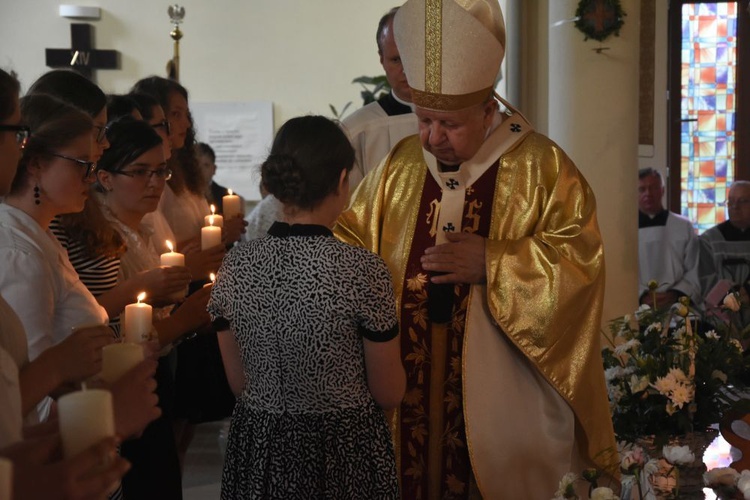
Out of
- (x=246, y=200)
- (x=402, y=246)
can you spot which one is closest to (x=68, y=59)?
(x=246, y=200)

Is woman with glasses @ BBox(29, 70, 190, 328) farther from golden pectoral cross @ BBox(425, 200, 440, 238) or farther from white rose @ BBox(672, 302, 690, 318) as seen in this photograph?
white rose @ BBox(672, 302, 690, 318)

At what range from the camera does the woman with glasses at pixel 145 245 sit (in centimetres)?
316

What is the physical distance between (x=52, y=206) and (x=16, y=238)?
0.16m

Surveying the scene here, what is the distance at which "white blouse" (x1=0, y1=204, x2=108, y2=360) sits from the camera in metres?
2.40

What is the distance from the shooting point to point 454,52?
2971mm

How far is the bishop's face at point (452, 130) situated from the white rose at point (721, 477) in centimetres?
114

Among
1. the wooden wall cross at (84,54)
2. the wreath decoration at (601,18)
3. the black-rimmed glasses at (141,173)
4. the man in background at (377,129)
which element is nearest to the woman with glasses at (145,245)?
the black-rimmed glasses at (141,173)

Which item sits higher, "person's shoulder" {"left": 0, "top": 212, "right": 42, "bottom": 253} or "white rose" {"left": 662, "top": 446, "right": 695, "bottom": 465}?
"person's shoulder" {"left": 0, "top": 212, "right": 42, "bottom": 253}

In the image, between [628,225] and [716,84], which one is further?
[716,84]

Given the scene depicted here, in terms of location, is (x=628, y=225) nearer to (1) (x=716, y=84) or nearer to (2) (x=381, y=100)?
(2) (x=381, y=100)

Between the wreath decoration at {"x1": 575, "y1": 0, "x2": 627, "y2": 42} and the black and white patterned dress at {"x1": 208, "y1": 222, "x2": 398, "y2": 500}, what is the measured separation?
125 inches

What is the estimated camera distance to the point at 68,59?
11.7 meters

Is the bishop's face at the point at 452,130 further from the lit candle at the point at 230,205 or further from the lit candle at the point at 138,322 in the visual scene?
the lit candle at the point at 230,205

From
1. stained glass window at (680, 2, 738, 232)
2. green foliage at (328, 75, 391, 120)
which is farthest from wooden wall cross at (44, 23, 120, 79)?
stained glass window at (680, 2, 738, 232)
